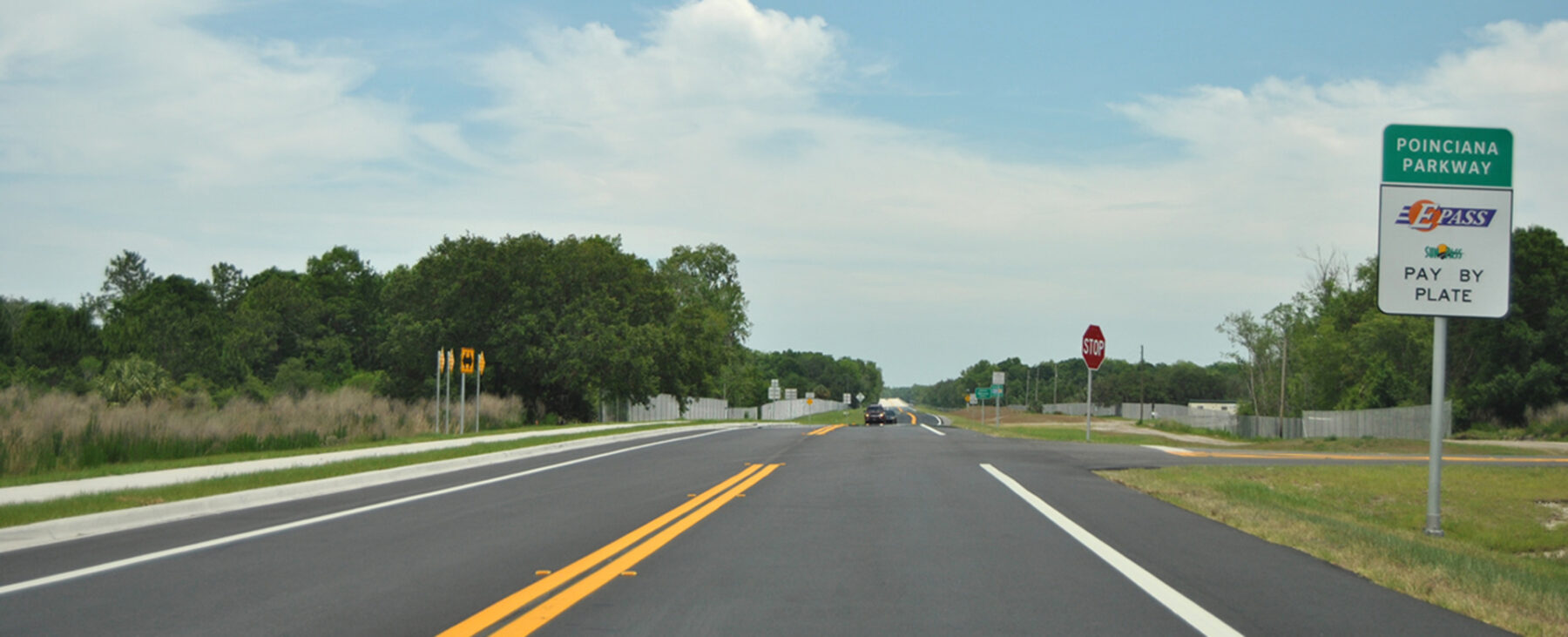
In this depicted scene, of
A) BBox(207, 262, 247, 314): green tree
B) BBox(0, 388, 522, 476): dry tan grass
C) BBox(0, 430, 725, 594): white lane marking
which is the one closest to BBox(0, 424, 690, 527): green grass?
BBox(0, 430, 725, 594): white lane marking

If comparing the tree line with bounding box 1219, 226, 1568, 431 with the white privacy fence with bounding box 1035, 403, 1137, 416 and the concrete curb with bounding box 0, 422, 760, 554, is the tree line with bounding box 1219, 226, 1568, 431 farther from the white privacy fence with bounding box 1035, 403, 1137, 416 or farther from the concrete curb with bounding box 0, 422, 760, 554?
the white privacy fence with bounding box 1035, 403, 1137, 416

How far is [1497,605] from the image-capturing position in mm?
6445

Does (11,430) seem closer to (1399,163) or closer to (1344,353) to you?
(1399,163)

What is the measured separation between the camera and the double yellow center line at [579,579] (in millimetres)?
5828

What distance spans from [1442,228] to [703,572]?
849 centimetres

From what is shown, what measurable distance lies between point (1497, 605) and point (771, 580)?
14.7 feet

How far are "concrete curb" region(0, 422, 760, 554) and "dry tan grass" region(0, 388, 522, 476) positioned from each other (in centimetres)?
608

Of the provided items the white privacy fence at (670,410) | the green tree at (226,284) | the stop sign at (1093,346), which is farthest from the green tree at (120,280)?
the stop sign at (1093,346)

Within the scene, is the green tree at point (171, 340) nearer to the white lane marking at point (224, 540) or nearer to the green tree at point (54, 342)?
the green tree at point (54, 342)

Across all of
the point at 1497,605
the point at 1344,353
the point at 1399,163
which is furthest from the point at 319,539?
the point at 1344,353

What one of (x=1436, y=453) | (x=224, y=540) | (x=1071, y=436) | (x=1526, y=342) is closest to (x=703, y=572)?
(x=224, y=540)

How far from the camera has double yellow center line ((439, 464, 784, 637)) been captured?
19.1 feet

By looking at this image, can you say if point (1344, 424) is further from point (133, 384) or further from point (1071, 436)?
point (133, 384)

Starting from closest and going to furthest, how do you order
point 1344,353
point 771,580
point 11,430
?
1. point 771,580
2. point 11,430
3. point 1344,353
